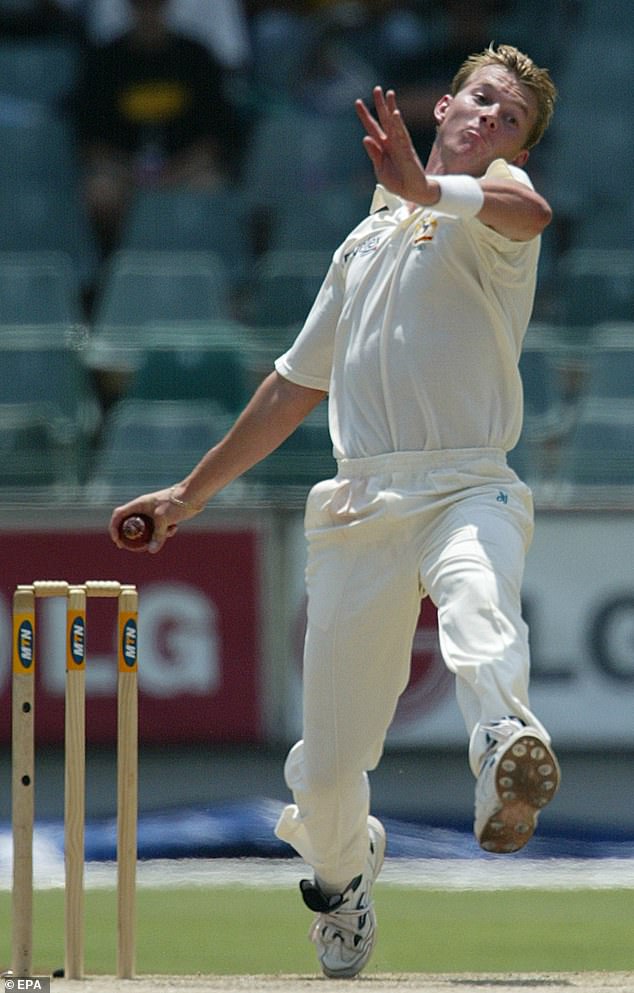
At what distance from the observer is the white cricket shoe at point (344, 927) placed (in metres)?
3.86

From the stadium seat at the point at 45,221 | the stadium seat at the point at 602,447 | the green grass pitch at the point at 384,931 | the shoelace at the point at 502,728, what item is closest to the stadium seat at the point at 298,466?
the stadium seat at the point at 602,447

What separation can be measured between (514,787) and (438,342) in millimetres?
938

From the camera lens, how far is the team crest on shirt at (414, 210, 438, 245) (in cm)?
364

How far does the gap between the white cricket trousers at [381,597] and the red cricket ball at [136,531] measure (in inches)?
14.6

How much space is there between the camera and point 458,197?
3.33 m

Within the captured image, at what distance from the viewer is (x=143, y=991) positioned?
335cm

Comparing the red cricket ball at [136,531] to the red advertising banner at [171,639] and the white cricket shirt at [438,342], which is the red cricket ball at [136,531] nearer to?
the white cricket shirt at [438,342]

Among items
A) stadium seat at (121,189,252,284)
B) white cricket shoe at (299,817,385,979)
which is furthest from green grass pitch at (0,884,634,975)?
stadium seat at (121,189,252,284)

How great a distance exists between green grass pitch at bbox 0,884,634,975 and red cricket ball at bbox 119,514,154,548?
0.91 metres

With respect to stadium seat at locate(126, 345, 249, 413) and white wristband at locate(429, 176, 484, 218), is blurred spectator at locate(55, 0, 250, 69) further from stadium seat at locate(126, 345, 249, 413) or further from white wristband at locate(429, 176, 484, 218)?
white wristband at locate(429, 176, 484, 218)

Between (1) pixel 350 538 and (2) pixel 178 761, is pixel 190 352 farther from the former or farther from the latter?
(1) pixel 350 538

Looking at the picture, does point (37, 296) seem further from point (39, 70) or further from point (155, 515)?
point (155, 515)

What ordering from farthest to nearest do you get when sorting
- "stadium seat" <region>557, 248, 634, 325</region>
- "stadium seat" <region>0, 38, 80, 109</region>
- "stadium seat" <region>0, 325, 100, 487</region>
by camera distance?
"stadium seat" <region>0, 38, 80, 109</region>
"stadium seat" <region>557, 248, 634, 325</region>
"stadium seat" <region>0, 325, 100, 487</region>

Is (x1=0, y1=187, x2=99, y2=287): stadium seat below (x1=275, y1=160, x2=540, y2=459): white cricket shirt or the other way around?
the other way around
